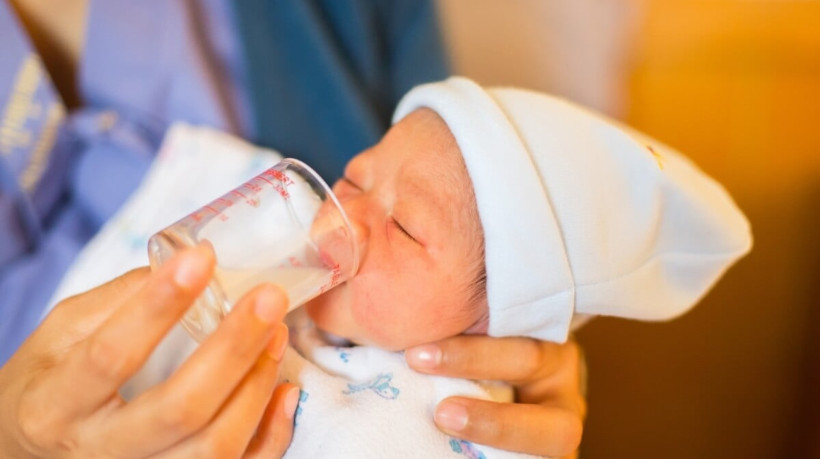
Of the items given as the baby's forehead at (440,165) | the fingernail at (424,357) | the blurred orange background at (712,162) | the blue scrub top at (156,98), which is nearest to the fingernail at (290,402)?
the fingernail at (424,357)

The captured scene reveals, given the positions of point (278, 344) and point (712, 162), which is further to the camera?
point (712, 162)

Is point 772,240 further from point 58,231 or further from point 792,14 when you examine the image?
point 58,231

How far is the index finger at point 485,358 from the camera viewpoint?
92 cm

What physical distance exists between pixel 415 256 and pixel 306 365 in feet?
0.69

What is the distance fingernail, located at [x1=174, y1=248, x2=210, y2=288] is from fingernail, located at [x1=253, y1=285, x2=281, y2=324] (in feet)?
0.18

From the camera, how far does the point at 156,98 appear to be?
51.6 inches

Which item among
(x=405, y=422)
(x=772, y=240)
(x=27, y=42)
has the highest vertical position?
(x=27, y=42)

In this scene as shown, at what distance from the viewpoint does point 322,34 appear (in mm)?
1326

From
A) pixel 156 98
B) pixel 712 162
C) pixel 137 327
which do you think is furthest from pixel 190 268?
pixel 712 162

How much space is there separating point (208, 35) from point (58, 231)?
465 millimetres

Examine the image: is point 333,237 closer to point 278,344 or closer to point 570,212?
point 278,344

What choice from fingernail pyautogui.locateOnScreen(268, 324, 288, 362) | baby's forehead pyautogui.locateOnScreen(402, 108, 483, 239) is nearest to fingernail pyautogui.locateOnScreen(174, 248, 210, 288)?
fingernail pyautogui.locateOnScreen(268, 324, 288, 362)

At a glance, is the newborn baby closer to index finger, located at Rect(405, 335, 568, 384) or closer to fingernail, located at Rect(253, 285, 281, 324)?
index finger, located at Rect(405, 335, 568, 384)

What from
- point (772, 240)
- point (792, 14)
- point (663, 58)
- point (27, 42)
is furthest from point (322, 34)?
point (772, 240)
